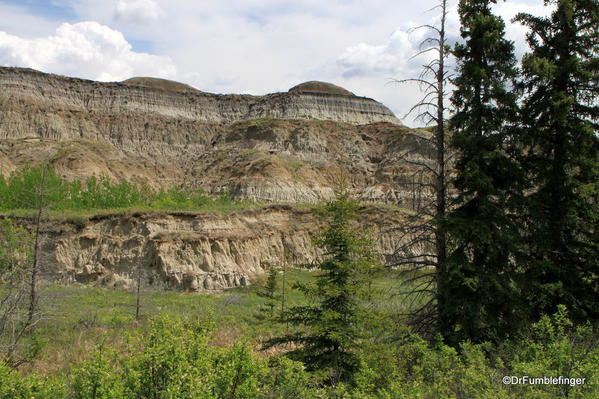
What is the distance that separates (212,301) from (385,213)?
83.3 ft

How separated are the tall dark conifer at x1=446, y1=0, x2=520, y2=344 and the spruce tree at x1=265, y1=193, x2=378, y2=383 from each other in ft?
8.51

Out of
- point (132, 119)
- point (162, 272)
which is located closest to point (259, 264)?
point (162, 272)

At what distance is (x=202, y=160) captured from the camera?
7400 cm

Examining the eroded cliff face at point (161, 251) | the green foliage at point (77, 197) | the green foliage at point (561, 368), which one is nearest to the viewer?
the green foliage at point (561, 368)

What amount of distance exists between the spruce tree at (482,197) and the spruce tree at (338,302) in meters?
2.59

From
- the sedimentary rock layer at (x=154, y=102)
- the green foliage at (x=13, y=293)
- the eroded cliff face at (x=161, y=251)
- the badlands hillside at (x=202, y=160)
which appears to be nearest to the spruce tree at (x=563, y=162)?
the green foliage at (x=13, y=293)

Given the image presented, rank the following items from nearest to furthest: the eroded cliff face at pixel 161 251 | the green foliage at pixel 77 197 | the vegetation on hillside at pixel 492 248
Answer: the vegetation on hillside at pixel 492 248, the eroded cliff face at pixel 161 251, the green foliage at pixel 77 197

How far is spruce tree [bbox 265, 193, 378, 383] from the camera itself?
11.8 meters

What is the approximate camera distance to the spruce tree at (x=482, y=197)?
12.7 meters

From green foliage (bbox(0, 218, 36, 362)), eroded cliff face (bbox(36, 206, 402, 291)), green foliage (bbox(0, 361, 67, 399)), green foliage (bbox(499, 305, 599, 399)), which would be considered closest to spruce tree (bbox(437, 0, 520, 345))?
green foliage (bbox(499, 305, 599, 399))

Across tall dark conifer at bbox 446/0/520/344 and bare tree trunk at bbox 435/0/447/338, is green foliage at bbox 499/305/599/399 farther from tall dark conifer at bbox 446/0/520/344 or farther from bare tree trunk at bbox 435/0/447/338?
bare tree trunk at bbox 435/0/447/338

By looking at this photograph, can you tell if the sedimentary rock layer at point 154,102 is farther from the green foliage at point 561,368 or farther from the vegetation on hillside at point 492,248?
the green foliage at point 561,368

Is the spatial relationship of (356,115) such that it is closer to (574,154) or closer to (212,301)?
(212,301)

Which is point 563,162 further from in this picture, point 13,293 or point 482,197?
point 13,293
